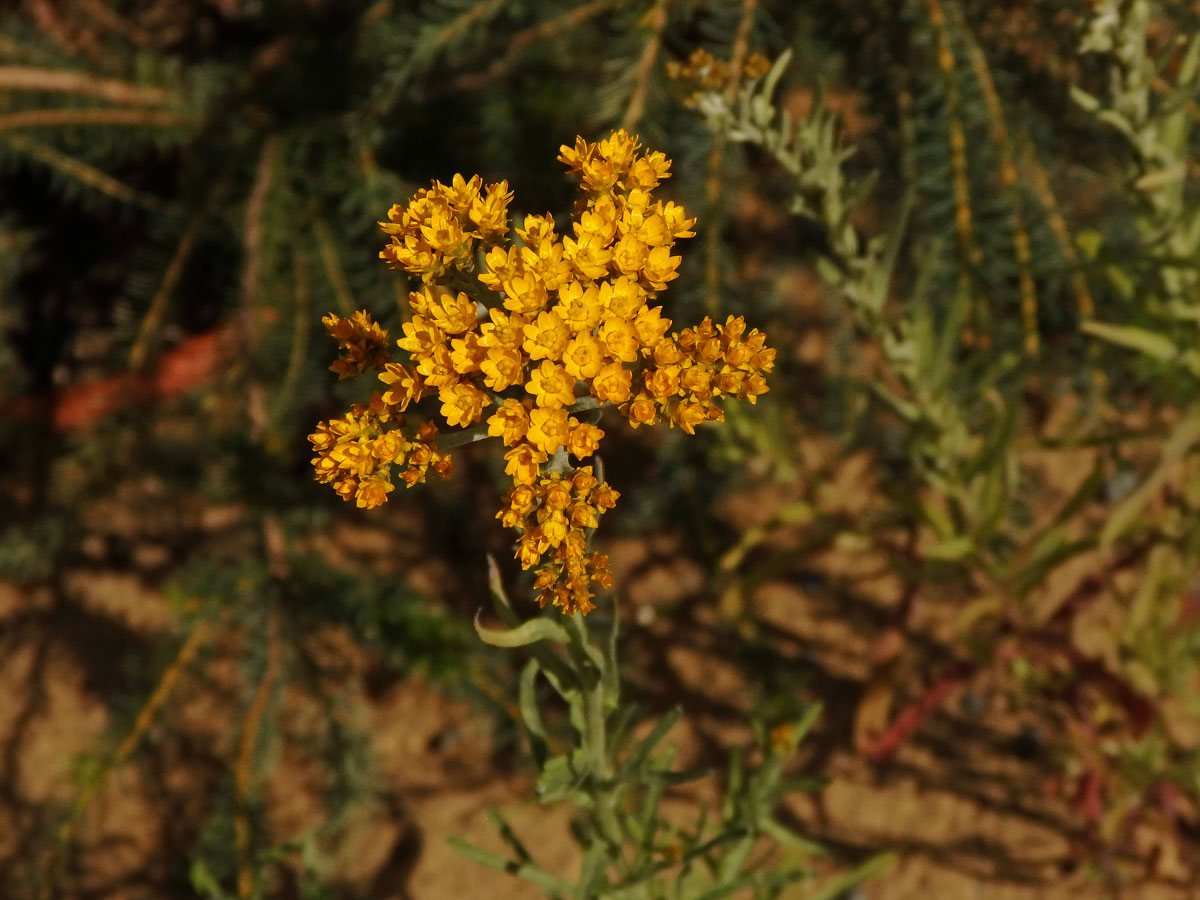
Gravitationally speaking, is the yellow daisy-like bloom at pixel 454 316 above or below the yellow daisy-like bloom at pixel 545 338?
below

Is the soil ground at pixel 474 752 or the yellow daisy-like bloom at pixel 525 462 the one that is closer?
the yellow daisy-like bloom at pixel 525 462

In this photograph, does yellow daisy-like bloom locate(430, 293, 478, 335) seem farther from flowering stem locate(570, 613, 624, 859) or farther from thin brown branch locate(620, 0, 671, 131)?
thin brown branch locate(620, 0, 671, 131)

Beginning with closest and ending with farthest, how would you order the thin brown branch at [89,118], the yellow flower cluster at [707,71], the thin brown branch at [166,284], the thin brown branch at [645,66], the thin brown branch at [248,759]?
1. the yellow flower cluster at [707,71]
2. the thin brown branch at [645,66]
3. the thin brown branch at [248,759]
4. the thin brown branch at [89,118]
5. the thin brown branch at [166,284]

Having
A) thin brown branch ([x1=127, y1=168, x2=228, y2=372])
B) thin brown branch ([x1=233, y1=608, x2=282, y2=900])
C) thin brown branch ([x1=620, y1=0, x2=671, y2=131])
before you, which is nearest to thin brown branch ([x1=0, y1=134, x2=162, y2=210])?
thin brown branch ([x1=127, y1=168, x2=228, y2=372])

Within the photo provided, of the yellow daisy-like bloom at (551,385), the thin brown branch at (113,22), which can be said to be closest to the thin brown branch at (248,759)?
the yellow daisy-like bloom at (551,385)

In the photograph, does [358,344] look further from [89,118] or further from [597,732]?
[89,118]

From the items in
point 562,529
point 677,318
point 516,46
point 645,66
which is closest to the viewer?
point 562,529

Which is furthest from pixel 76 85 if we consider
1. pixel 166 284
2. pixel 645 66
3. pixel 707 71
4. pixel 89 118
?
pixel 707 71

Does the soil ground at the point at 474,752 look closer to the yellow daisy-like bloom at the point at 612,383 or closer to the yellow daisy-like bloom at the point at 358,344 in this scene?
the yellow daisy-like bloom at the point at 358,344
